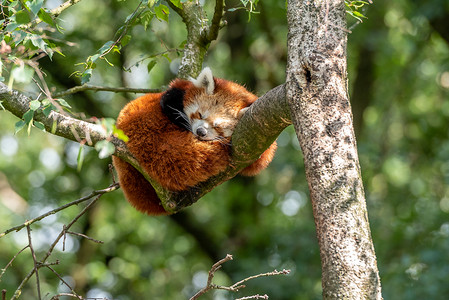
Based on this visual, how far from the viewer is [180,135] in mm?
2965

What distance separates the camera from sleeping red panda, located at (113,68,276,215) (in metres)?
2.83

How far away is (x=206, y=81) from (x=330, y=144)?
174cm

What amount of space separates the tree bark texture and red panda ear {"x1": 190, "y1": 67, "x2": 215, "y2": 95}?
4.45 feet

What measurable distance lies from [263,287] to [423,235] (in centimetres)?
227

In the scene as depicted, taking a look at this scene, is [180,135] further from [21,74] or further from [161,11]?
[21,74]

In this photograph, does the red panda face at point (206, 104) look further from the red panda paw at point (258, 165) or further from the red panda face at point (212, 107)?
the red panda paw at point (258, 165)

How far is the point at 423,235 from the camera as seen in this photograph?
704 cm

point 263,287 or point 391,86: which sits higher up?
point 391,86

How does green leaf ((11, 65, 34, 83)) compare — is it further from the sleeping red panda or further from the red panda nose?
the red panda nose

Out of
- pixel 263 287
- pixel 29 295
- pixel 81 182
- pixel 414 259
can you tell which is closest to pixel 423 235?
pixel 414 259

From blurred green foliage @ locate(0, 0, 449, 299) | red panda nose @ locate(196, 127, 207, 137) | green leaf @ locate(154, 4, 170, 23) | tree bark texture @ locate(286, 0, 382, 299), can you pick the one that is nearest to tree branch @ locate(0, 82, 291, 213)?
tree bark texture @ locate(286, 0, 382, 299)

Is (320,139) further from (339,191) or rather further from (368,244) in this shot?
(368,244)

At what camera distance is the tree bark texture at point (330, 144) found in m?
1.89

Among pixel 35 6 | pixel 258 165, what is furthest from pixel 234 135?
pixel 35 6
